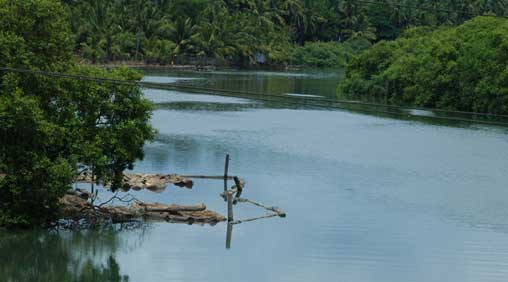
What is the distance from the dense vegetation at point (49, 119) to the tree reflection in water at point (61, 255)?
0.70 metres

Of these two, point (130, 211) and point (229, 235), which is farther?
point (130, 211)

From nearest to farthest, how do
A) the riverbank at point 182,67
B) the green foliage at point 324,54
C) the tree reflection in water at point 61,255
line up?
the tree reflection in water at point 61,255, the riverbank at point 182,67, the green foliage at point 324,54

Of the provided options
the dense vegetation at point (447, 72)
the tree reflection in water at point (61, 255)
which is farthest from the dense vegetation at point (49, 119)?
the dense vegetation at point (447, 72)

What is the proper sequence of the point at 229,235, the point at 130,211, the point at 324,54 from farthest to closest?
the point at 324,54 → the point at 130,211 → the point at 229,235

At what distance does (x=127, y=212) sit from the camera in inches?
1270

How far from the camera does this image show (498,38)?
239ft

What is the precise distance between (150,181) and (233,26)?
88.7 metres

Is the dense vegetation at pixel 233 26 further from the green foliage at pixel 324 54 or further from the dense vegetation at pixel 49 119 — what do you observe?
the dense vegetation at pixel 49 119

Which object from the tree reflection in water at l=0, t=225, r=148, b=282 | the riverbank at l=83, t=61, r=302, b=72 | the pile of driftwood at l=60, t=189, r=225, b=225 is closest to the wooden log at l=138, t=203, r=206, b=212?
the pile of driftwood at l=60, t=189, r=225, b=225

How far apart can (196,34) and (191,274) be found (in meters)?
97.5

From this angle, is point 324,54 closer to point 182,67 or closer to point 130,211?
point 182,67

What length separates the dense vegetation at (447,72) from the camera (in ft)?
231

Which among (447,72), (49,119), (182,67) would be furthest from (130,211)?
(182,67)

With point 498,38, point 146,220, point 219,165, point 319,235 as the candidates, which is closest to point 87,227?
point 146,220
